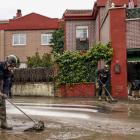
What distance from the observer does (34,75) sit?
48.2 ft

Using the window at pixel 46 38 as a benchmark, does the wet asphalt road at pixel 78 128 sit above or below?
below

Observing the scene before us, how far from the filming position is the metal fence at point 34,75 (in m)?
14.4

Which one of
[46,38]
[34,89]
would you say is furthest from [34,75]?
[46,38]

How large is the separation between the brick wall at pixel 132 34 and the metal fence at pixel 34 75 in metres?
5.00

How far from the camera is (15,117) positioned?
686 cm

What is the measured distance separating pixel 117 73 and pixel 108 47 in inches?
62.6

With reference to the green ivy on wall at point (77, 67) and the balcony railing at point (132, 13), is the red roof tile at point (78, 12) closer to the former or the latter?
the green ivy on wall at point (77, 67)

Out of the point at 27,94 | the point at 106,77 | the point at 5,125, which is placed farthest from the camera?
the point at 27,94

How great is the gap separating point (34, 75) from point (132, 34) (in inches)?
259

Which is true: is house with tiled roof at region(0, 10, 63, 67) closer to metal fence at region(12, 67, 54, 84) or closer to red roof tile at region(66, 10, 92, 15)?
red roof tile at region(66, 10, 92, 15)

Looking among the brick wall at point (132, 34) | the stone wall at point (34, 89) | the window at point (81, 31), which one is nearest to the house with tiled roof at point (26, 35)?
the window at point (81, 31)

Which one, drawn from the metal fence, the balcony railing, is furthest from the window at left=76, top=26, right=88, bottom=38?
the balcony railing

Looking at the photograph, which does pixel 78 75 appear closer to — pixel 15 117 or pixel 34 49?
pixel 15 117

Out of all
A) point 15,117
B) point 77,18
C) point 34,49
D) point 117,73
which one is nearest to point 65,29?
point 77,18
